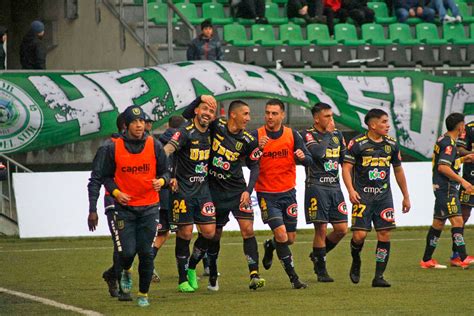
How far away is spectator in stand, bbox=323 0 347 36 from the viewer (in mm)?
32594

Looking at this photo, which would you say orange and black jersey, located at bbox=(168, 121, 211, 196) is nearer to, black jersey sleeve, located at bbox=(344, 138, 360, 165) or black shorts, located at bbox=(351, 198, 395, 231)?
black jersey sleeve, located at bbox=(344, 138, 360, 165)

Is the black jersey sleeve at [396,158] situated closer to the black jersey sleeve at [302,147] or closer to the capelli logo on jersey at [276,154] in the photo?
the black jersey sleeve at [302,147]

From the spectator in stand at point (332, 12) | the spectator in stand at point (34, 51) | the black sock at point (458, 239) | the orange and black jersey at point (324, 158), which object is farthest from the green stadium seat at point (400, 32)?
the orange and black jersey at point (324, 158)

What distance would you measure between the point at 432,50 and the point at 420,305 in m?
19.7

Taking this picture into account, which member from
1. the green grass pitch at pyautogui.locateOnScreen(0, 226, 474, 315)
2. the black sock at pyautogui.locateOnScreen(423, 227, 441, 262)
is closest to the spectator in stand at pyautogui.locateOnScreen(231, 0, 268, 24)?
the green grass pitch at pyautogui.locateOnScreen(0, 226, 474, 315)

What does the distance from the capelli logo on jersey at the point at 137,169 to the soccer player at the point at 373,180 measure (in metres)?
2.89

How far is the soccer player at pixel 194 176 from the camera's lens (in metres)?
14.3

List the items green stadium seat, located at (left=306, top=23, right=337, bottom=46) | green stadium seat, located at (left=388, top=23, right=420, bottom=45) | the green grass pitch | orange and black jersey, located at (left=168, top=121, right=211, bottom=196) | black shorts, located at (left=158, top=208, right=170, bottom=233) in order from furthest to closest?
green stadium seat, located at (left=388, top=23, right=420, bottom=45) → green stadium seat, located at (left=306, top=23, right=337, bottom=46) → black shorts, located at (left=158, top=208, right=170, bottom=233) → orange and black jersey, located at (left=168, top=121, right=211, bottom=196) → the green grass pitch

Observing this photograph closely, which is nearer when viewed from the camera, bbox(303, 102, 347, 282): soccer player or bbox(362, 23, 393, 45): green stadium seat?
bbox(303, 102, 347, 282): soccer player

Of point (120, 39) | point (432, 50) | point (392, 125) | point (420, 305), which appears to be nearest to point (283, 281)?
point (420, 305)

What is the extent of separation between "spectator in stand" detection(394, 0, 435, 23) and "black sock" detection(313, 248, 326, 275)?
18.6 m

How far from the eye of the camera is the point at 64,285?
1535cm

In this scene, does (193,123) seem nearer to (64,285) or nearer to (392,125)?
(64,285)

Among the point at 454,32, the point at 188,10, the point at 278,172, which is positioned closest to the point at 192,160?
the point at 278,172
